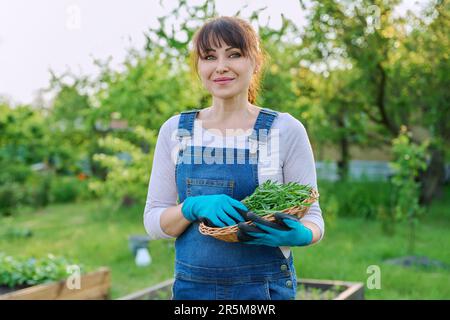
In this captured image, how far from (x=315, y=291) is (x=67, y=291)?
202 centimetres

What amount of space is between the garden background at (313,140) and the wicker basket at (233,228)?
179 cm

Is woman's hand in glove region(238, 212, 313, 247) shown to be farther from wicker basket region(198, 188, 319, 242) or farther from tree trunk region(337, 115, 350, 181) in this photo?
tree trunk region(337, 115, 350, 181)

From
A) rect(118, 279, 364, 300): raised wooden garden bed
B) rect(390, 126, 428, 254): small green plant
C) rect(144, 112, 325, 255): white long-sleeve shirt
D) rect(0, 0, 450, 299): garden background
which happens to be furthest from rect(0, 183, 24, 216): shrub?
rect(144, 112, 325, 255): white long-sleeve shirt

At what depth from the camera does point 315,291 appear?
4.77m

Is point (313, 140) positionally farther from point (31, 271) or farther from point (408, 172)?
point (31, 271)

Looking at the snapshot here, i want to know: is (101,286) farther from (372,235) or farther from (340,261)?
(372,235)

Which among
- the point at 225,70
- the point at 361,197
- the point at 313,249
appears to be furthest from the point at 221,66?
the point at 361,197

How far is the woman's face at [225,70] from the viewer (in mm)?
1987

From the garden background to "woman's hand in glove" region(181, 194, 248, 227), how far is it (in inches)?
71.5

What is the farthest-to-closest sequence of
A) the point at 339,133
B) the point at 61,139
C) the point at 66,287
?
the point at 61,139 → the point at 339,133 → the point at 66,287

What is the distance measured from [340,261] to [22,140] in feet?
27.2

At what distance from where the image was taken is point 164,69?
6.25 m

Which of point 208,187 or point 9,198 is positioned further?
point 9,198

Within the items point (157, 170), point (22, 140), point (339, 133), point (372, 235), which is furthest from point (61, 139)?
point (157, 170)
